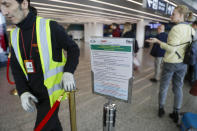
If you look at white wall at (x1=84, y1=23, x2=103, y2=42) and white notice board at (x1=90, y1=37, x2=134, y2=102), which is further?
white wall at (x1=84, y1=23, x2=103, y2=42)

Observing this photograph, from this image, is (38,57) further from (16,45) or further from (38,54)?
(16,45)

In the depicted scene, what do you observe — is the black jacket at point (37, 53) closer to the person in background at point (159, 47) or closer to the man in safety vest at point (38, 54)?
the man in safety vest at point (38, 54)

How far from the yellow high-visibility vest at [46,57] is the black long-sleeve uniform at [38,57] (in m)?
0.04

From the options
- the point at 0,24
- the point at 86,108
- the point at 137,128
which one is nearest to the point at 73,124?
the point at 137,128

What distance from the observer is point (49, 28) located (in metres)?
1.15

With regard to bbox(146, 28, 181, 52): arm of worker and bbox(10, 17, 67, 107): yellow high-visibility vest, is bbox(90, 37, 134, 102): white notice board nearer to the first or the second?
bbox(10, 17, 67, 107): yellow high-visibility vest

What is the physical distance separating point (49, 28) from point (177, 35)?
169 cm

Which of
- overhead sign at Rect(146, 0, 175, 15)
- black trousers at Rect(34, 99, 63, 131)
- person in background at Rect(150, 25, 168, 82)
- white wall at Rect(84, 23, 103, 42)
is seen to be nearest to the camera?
black trousers at Rect(34, 99, 63, 131)

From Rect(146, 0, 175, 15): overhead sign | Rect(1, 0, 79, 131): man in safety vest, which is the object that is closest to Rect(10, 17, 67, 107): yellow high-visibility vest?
Rect(1, 0, 79, 131): man in safety vest

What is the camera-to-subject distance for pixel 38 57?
1.16 m

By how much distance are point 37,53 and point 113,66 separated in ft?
2.26

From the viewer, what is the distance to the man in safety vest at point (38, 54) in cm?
112

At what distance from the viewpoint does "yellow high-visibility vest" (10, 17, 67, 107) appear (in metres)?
1.14

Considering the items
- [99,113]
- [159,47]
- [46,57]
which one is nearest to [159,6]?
[159,47]
